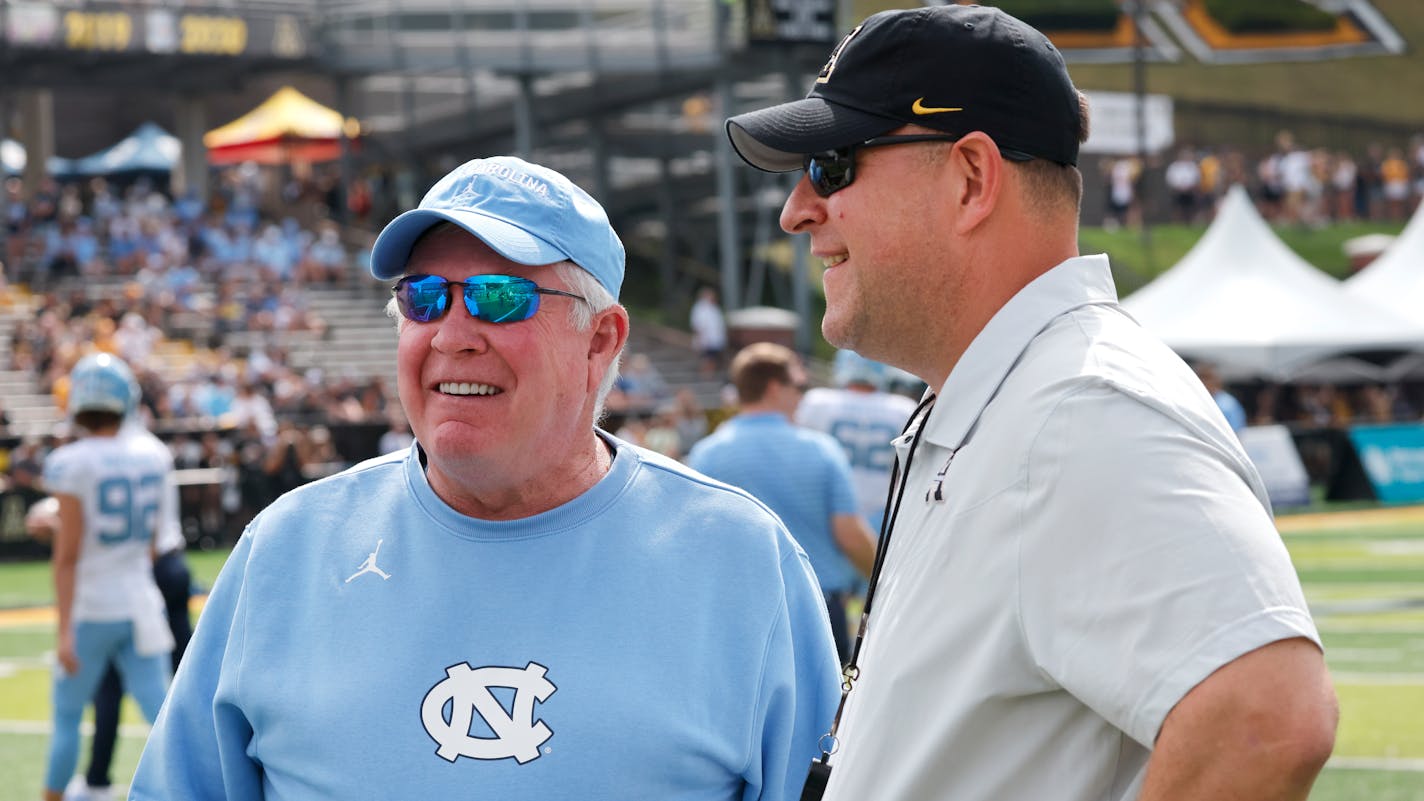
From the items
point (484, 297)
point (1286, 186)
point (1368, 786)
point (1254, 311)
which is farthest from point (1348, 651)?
point (1286, 186)

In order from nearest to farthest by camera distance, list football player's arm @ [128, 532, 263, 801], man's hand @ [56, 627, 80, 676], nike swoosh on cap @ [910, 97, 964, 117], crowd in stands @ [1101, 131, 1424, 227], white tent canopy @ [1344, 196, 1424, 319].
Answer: nike swoosh on cap @ [910, 97, 964, 117] < football player's arm @ [128, 532, 263, 801] < man's hand @ [56, 627, 80, 676] < white tent canopy @ [1344, 196, 1424, 319] < crowd in stands @ [1101, 131, 1424, 227]

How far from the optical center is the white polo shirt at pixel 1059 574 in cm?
192

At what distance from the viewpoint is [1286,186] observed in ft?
143

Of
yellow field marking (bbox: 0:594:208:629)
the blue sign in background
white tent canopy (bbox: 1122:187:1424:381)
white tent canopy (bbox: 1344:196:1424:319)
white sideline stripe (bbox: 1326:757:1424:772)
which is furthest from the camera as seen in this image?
A: white tent canopy (bbox: 1344:196:1424:319)

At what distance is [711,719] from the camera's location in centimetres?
297

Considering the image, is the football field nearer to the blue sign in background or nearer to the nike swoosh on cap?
the blue sign in background

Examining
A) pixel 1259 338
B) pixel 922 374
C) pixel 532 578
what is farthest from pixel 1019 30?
pixel 1259 338

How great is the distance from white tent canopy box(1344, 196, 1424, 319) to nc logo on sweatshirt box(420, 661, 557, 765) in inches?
1135

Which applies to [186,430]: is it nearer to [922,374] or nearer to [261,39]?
[261,39]

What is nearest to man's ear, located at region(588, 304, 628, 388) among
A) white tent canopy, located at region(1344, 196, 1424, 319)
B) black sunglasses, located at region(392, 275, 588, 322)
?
black sunglasses, located at region(392, 275, 588, 322)

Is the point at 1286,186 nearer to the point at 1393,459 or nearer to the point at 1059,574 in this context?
the point at 1393,459

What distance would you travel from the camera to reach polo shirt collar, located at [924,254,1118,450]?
223 centimetres

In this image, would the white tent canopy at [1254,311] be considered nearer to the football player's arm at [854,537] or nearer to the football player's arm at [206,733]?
the football player's arm at [854,537]

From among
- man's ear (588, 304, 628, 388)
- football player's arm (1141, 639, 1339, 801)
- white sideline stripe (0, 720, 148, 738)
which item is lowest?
white sideline stripe (0, 720, 148, 738)
